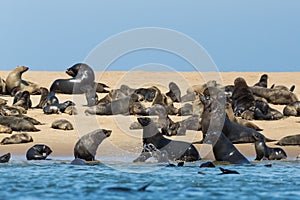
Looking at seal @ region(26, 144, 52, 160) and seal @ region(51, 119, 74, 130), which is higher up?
seal @ region(51, 119, 74, 130)

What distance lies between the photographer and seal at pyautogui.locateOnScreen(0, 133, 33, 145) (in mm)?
15062

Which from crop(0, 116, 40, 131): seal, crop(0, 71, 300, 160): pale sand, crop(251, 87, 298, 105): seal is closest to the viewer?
crop(0, 71, 300, 160): pale sand

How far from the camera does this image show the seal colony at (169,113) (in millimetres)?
13656

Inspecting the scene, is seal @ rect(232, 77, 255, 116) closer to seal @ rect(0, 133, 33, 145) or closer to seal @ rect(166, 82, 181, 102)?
seal @ rect(166, 82, 181, 102)

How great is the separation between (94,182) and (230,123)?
5.37 meters

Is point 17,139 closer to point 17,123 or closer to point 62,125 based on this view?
point 17,123

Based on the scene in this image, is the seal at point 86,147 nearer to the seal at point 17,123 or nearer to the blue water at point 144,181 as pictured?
the blue water at point 144,181

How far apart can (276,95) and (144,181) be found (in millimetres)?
13031

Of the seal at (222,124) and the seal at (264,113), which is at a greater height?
the seal at (264,113)

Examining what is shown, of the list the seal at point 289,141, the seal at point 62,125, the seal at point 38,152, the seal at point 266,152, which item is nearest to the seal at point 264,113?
the seal at point 289,141

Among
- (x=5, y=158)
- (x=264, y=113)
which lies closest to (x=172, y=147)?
(x=5, y=158)

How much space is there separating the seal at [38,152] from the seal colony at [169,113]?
0.57 metres

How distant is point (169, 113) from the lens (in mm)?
19578

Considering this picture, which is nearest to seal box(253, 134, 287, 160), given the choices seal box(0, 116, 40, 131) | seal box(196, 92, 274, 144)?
seal box(196, 92, 274, 144)
